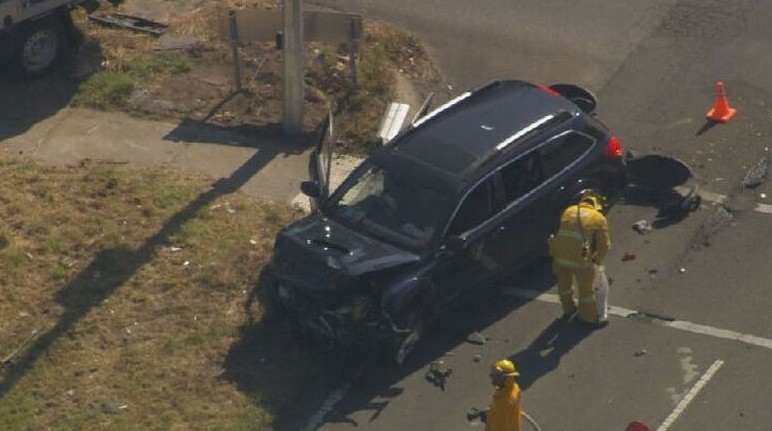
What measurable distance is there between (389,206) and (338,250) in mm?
798

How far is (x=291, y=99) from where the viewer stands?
17.9 m

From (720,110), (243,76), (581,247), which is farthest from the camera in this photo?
(243,76)

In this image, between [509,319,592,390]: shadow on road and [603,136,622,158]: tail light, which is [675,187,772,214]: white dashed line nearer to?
[603,136,622,158]: tail light

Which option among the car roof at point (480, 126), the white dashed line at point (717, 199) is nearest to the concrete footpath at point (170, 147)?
the car roof at point (480, 126)

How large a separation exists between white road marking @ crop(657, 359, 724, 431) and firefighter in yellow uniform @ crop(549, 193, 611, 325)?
123cm

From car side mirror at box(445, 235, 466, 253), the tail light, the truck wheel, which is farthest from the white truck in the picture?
the tail light

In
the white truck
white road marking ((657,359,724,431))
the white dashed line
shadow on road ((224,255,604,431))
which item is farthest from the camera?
the white truck

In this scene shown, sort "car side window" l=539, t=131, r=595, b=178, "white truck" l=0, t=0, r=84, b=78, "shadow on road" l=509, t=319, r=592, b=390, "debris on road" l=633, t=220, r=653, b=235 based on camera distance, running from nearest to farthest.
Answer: "shadow on road" l=509, t=319, r=592, b=390 → "car side window" l=539, t=131, r=595, b=178 → "debris on road" l=633, t=220, r=653, b=235 → "white truck" l=0, t=0, r=84, b=78

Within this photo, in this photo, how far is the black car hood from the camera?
46.1 ft

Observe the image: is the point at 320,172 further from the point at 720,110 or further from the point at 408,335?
the point at 720,110

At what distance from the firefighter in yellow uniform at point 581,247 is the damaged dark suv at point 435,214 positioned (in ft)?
2.24

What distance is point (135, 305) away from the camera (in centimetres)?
1505

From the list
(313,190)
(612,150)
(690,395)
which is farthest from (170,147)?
(690,395)

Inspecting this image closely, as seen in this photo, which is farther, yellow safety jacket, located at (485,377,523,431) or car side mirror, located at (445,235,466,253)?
car side mirror, located at (445,235,466,253)
